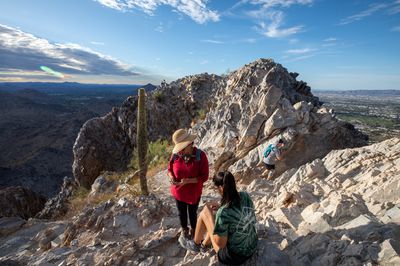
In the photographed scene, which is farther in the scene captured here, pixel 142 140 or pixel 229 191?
pixel 142 140

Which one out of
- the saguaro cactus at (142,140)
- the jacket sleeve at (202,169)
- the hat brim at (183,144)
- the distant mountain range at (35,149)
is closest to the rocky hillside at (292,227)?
the jacket sleeve at (202,169)

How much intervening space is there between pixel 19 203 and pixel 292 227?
46.5 ft

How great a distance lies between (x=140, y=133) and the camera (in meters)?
9.57

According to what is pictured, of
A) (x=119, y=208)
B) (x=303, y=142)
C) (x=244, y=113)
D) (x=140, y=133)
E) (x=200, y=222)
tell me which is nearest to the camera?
(x=200, y=222)

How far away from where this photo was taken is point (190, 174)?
15.9 ft

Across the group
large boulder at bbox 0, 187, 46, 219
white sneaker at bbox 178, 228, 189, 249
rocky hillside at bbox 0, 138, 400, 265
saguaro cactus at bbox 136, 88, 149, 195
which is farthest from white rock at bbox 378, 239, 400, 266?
large boulder at bbox 0, 187, 46, 219

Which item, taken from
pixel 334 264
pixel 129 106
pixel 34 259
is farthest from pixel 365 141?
pixel 129 106

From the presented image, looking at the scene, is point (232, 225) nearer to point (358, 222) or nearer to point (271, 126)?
point (358, 222)

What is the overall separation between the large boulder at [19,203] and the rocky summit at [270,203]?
136 cm

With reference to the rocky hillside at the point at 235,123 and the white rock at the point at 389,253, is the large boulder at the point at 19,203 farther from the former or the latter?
the white rock at the point at 389,253

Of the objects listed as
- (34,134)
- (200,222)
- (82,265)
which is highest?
(200,222)

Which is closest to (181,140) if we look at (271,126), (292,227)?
(292,227)

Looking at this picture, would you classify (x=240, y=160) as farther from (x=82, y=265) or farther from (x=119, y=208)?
(x=82, y=265)

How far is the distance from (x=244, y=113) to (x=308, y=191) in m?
7.62
